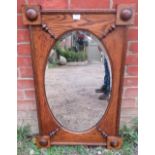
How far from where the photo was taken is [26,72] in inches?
82.4

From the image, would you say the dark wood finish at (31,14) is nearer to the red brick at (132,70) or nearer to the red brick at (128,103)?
the red brick at (132,70)

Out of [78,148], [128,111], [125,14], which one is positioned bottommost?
[78,148]

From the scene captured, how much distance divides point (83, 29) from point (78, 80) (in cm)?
33

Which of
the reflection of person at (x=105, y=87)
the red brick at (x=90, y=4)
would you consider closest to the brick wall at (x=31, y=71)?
the red brick at (x=90, y=4)

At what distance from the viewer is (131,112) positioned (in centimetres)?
218

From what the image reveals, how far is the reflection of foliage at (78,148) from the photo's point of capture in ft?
6.82

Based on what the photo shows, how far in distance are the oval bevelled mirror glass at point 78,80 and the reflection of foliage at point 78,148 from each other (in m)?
0.15

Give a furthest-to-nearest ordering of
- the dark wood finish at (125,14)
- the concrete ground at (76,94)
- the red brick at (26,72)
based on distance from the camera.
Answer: the red brick at (26,72)
the concrete ground at (76,94)
the dark wood finish at (125,14)

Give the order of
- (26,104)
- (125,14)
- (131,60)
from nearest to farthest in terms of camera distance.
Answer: (125,14), (131,60), (26,104)

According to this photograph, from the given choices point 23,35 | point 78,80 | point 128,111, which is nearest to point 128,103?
point 128,111

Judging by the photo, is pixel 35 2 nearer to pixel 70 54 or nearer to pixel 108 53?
pixel 70 54
